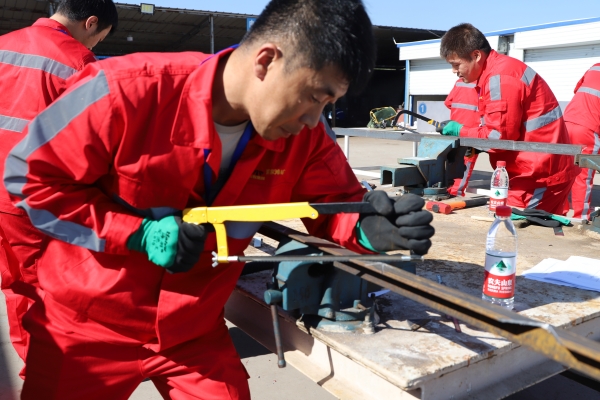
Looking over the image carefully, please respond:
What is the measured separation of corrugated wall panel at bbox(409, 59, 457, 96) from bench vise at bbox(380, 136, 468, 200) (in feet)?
30.9

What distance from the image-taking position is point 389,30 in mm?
18531

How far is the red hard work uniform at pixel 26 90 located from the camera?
7.97 feet

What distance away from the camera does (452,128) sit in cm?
422

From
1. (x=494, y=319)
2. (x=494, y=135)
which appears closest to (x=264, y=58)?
(x=494, y=319)

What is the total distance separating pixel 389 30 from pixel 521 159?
15.8 metres

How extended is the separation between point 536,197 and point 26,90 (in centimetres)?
318

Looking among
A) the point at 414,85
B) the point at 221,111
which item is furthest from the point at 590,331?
the point at 414,85

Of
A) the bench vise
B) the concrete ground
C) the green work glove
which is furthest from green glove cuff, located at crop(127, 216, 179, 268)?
the green work glove

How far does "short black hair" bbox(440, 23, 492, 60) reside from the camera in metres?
3.99

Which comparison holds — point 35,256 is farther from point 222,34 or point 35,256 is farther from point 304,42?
point 222,34

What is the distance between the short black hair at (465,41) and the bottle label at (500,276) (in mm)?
2611

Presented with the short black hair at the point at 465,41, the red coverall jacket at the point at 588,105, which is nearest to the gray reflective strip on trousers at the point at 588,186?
the red coverall jacket at the point at 588,105

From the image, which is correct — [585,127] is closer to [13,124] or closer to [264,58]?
[264,58]

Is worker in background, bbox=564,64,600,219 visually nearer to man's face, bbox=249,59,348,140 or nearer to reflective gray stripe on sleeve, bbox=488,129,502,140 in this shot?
reflective gray stripe on sleeve, bbox=488,129,502,140
